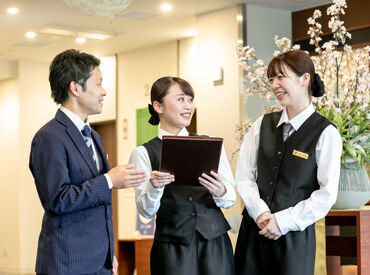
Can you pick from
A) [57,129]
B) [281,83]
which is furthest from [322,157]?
[57,129]

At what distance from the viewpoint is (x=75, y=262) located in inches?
98.0

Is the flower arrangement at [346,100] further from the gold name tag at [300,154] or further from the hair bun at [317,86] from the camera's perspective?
the gold name tag at [300,154]

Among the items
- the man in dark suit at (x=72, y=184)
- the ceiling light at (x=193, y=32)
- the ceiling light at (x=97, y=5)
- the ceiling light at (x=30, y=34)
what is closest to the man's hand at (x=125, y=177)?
the man in dark suit at (x=72, y=184)

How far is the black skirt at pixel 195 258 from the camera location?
2.89m

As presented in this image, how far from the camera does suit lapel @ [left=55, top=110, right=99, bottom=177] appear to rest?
2.58 metres

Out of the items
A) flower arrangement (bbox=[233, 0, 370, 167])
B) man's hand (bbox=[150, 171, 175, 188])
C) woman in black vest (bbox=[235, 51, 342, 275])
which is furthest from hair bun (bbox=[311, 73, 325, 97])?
man's hand (bbox=[150, 171, 175, 188])

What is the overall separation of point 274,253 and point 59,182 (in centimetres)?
105

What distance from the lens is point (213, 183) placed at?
9.31 feet

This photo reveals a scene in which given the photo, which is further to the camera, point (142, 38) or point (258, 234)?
point (142, 38)

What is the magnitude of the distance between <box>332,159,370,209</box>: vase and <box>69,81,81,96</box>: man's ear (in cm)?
153

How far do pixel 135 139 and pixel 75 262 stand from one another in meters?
7.90

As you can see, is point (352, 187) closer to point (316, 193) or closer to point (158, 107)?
point (316, 193)

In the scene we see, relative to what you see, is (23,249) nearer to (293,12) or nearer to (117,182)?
(293,12)

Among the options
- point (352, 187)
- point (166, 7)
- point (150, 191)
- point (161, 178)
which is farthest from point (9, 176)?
point (161, 178)
